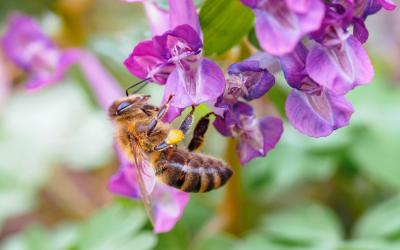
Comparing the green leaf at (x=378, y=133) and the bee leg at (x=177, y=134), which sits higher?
the bee leg at (x=177, y=134)

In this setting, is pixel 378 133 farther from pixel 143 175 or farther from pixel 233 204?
pixel 143 175

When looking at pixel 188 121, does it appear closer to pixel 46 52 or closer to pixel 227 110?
pixel 227 110


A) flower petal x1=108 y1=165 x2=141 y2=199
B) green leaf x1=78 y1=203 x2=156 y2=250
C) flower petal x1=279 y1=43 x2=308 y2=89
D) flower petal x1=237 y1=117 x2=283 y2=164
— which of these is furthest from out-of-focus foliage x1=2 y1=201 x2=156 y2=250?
flower petal x1=279 y1=43 x2=308 y2=89

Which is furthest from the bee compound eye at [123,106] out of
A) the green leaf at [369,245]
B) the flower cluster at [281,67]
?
the green leaf at [369,245]

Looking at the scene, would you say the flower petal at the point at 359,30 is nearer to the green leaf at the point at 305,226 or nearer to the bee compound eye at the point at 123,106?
the bee compound eye at the point at 123,106

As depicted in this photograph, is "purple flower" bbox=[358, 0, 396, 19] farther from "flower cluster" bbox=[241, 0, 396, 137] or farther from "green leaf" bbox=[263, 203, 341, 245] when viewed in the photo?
"green leaf" bbox=[263, 203, 341, 245]

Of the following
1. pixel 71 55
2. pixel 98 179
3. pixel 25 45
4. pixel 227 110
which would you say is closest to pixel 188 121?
pixel 227 110
